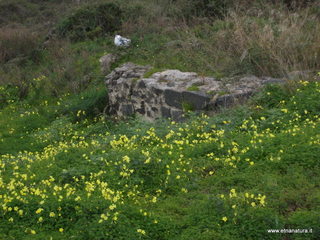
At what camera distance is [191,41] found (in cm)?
1348

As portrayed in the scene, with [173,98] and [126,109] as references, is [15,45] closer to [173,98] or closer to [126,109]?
[126,109]

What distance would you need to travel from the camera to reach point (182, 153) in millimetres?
6980

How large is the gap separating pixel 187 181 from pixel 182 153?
2.55 ft

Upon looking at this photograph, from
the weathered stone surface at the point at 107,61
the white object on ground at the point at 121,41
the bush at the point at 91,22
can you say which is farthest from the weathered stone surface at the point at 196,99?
the bush at the point at 91,22

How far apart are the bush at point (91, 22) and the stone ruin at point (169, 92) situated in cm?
583

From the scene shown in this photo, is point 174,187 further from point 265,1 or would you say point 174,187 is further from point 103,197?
point 265,1

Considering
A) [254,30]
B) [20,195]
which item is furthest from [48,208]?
[254,30]

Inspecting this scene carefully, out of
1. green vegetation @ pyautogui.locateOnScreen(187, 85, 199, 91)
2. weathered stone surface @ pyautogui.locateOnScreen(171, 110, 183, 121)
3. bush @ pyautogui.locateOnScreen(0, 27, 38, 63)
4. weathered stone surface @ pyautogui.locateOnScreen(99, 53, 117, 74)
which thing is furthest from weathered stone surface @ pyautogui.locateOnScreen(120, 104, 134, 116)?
bush @ pyautogui.locateOnScreen(0, 27, 38, 63)

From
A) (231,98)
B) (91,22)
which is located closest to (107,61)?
(91,22)

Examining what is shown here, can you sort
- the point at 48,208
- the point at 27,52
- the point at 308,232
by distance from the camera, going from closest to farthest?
the point at 308,232 → the point at 48,208 → the point at 27,52

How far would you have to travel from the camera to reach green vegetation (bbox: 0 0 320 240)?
5.23 meters

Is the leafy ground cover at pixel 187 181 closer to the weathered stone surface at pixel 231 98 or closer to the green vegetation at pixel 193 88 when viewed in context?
the weathered stone surface at pixel 231 98

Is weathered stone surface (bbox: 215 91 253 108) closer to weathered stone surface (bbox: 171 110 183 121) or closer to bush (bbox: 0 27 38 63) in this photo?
weathered stone surface (bbox: 171 110 183 121)

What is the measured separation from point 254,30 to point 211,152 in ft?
18.5
